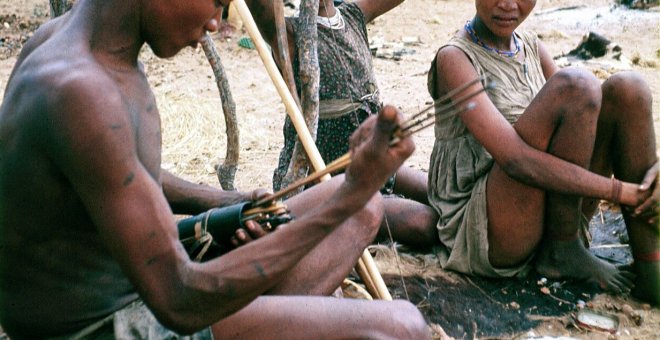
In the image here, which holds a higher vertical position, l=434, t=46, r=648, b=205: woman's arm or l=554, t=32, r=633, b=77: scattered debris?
l=434, t=46, r=648, b=205: woman's arm

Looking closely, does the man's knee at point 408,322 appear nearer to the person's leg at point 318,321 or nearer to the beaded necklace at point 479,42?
the person's leg at point 318,321

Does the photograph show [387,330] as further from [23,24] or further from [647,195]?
[23,24]

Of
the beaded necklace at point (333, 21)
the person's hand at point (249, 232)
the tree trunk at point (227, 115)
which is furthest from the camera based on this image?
the beaded necklace at point (333, 21)

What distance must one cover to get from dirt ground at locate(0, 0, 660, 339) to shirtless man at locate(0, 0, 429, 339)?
1.11 metres

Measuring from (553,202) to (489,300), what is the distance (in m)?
0.45

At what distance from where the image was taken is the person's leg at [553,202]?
8.73ft

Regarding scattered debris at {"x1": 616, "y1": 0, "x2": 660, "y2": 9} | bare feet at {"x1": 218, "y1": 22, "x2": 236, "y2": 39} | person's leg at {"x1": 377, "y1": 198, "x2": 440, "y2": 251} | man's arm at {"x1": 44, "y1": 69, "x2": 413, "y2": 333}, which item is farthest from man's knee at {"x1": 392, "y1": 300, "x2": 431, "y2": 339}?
scattered debris at {"x1": 616, "y1": 0, "x2": 660, "y2": 9}

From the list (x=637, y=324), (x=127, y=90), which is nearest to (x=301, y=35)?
(x=127, y=90)

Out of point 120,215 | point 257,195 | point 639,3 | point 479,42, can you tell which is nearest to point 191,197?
point 257,195

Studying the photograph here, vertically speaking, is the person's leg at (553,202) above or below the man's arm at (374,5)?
below

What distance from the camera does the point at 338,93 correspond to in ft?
11.3

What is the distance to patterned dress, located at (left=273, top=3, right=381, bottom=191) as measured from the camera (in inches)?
135

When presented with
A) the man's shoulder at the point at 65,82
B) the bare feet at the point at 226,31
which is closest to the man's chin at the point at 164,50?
the man's shoulder at the point at 65,82

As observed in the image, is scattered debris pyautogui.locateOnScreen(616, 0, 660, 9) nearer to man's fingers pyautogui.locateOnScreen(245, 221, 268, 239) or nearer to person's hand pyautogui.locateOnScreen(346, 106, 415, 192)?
man's fingers pyautogui.locateOnScreen(245, 221, 268, 239)
